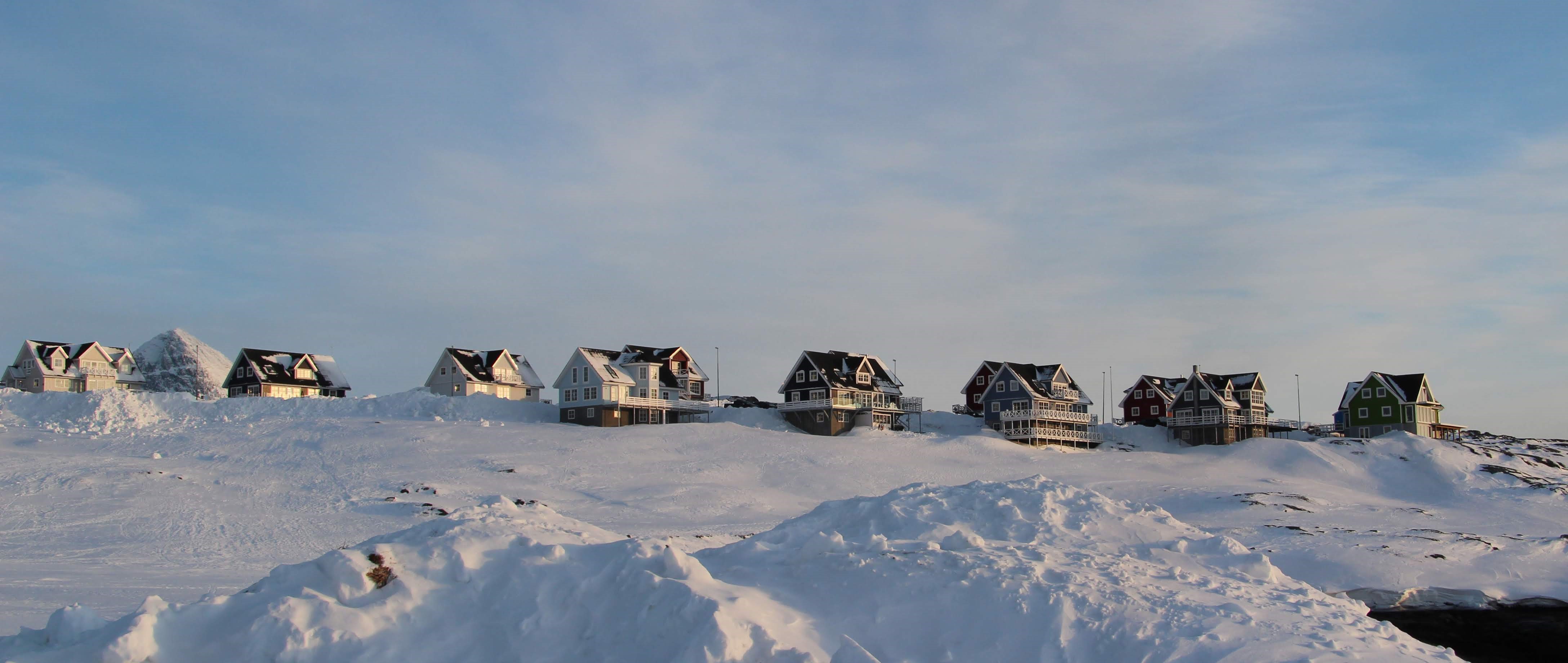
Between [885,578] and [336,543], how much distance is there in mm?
23841

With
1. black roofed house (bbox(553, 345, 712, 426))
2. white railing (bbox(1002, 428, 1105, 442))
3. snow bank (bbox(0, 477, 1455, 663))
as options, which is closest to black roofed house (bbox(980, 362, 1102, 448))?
white railing (bbox(1002, 428, 1105, 442))

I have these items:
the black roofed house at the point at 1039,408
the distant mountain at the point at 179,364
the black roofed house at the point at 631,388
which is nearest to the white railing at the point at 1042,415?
the black roofed house at the point at 1039,408

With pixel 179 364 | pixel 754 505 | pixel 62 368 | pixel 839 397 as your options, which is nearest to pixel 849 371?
pixel 839 397

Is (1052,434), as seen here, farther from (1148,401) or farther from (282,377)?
(282,377)

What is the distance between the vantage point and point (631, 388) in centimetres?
7681

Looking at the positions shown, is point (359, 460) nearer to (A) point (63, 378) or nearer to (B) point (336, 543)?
(B) point (336, 543)

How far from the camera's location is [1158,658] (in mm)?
14000

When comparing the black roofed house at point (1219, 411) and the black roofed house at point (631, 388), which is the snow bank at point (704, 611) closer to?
the black roofed house at point (631, 388)

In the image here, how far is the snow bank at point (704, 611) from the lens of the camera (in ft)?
44.4

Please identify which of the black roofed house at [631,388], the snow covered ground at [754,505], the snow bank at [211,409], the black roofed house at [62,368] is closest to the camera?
the snow covered ground at [754,505]

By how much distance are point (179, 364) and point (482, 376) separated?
125 metres

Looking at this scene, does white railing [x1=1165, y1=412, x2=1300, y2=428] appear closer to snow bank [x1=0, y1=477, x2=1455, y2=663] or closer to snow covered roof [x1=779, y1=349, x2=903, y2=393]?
snow covered roof [x1=779, y1=349, x2=903, y2=393]

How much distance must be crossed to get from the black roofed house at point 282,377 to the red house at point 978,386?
4943cm

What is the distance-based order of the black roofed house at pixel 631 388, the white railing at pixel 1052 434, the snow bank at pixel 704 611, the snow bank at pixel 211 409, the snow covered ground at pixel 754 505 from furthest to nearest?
the white railing at pixel 1052 434 < the black roofed house at pixel 631 388 < the snow bank at pixel 211 409 < the snow covered ground at pixel 754 505 < the snow bank at pixel 704 611
